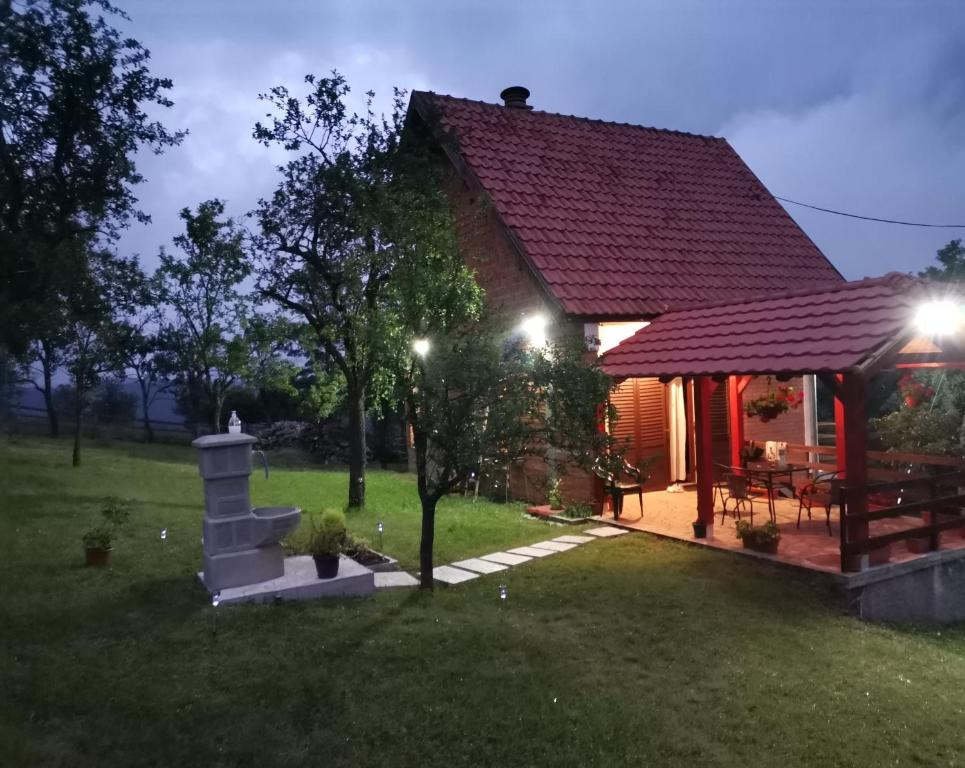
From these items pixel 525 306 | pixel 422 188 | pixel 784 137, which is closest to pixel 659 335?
pixel 525 306

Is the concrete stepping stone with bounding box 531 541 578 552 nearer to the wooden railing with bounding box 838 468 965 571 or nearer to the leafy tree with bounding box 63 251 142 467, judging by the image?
the wooden railing with bounding box 838 468 965 571

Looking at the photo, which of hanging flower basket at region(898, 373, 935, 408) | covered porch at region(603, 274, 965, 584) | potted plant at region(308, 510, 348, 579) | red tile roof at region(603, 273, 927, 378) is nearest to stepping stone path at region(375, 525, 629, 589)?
potted plant at region(308, 510, 348, 579)

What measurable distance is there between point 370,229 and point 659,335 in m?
4.69

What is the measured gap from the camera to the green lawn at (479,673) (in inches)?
168

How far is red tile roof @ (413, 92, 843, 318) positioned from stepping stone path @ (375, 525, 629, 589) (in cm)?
340

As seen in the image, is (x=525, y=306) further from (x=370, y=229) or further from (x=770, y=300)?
(x=770, y=300)

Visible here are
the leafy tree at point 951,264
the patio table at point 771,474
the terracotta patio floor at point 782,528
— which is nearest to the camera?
the terracotta patio floor at point 782,528

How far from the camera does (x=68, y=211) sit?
44.0 feet

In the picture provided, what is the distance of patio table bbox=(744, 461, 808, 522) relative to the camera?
9.79m

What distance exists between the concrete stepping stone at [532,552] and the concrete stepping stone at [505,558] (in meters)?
0.12

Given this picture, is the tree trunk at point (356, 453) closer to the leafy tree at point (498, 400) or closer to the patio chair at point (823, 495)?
the leafy tree at point (498, 400)

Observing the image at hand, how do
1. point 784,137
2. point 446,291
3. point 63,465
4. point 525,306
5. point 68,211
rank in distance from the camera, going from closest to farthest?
point 446,291
point 525,306
point 68,211
point 63,465
point 784,137

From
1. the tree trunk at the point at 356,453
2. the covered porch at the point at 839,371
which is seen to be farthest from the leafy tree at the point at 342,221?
the covered porch at the point at 839,371

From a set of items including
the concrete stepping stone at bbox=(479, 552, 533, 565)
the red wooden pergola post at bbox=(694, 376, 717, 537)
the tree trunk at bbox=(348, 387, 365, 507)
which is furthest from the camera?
the tree trunk at bbox=(348, 387, 365, 507)
